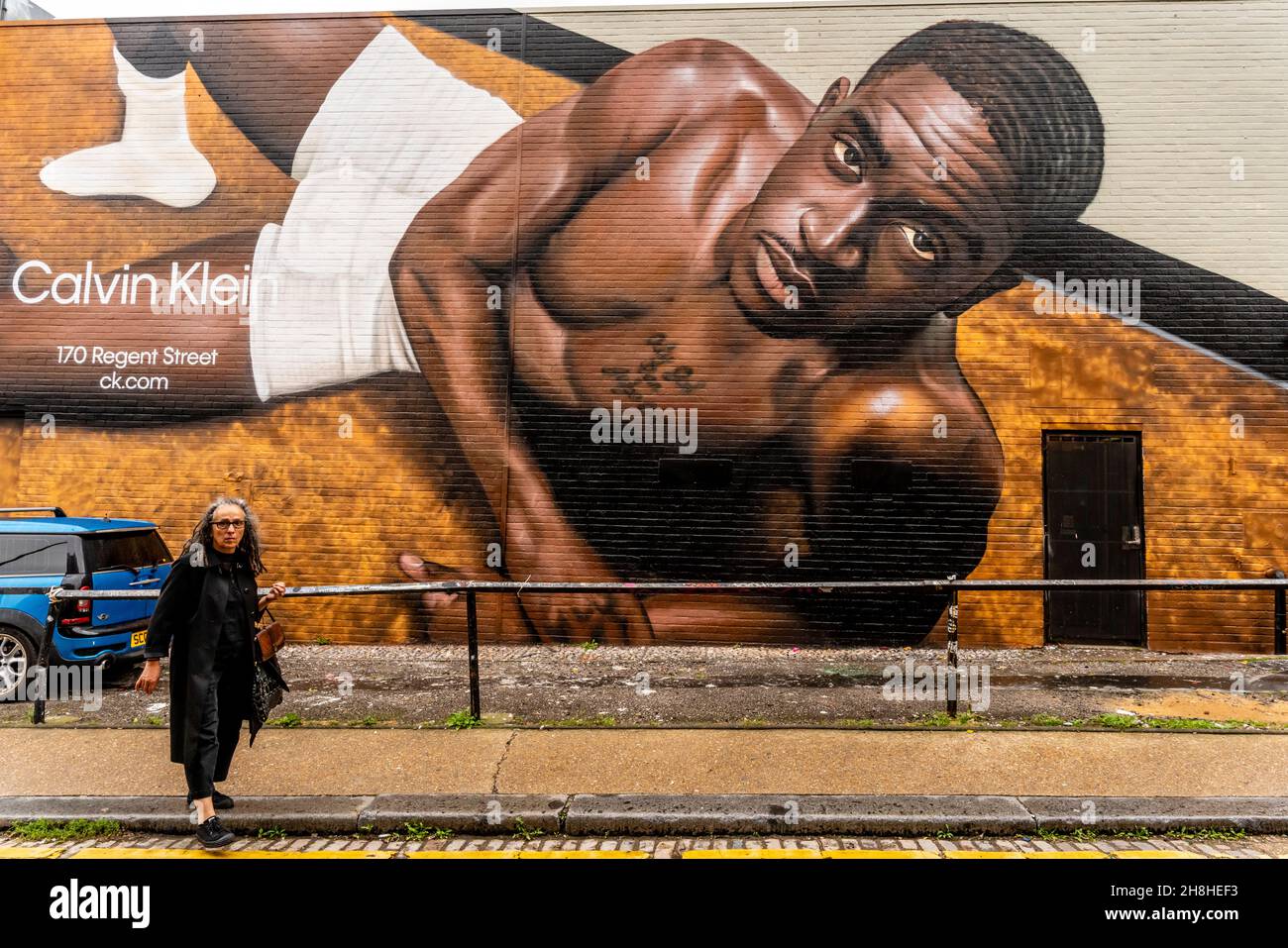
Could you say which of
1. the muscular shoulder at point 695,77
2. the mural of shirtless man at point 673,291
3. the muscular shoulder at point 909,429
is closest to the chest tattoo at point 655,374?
the mural of shirtless man at point 673,291

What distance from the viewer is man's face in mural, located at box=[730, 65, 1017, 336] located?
955cm

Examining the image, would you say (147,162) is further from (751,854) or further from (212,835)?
(751,854)

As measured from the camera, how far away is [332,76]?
1020 centimetres

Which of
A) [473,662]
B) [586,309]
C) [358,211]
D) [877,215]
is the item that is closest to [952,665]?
[473,662]

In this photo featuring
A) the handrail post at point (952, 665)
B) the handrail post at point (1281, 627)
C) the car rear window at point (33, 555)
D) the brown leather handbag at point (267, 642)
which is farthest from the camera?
the handrail post at point (1281, 627)

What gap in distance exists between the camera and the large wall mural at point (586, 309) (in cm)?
945

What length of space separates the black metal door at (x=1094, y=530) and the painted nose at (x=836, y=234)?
3.27 metres

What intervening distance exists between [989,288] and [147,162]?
10995 mm

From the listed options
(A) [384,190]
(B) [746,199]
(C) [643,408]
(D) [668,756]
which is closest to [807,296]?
(B) [746,199]

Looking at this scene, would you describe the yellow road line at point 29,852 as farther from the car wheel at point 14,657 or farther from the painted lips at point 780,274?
the painted lips at point 780,274

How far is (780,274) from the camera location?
381 inches

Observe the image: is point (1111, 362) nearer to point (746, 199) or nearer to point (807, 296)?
point (807, 296)

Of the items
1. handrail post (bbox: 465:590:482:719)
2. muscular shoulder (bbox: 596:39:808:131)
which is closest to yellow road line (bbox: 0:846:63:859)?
handrail post (bbox: 465:590:482:719)

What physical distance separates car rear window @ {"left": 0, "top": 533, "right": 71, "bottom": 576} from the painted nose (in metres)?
8.69
